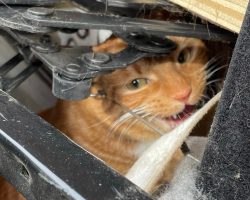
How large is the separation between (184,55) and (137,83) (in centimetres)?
12

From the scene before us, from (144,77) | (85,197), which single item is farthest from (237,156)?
(144,77)

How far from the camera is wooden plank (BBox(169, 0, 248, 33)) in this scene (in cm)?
51

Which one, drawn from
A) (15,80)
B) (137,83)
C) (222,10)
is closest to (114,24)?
(222,10)

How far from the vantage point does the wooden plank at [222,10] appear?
507 millimetres

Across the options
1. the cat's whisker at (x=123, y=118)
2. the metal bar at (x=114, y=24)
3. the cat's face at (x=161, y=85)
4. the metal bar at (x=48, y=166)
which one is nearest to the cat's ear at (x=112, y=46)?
the cat's face at (x=161, y=85)

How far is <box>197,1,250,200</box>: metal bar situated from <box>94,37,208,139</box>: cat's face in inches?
16.3

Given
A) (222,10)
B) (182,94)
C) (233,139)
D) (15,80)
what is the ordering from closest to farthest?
1. (233,139)
2. (222,10)
3. (15,80)
4. (182,94)

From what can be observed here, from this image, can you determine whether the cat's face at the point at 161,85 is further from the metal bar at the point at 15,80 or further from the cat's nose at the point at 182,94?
the metal bar at the point at 15,80

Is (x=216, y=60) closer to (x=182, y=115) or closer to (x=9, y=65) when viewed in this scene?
(x=182, y=115)

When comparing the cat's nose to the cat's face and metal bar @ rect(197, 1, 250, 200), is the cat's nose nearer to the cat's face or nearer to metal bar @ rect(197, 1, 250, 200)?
the cat's face

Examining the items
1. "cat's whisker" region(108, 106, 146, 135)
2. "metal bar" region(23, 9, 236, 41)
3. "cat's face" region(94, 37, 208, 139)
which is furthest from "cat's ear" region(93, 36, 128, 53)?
"metal bar" region(23, 9, 236, 41)

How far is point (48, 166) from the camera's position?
0.40 m

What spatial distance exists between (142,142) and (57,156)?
582 mm

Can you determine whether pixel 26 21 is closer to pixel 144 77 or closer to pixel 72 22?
pixel 72 22
